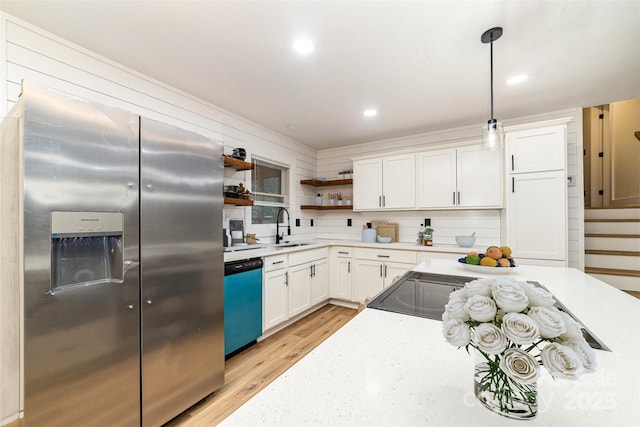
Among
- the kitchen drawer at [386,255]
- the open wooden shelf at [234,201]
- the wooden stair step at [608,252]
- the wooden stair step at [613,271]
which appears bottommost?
the wooden stair step at [613,271]

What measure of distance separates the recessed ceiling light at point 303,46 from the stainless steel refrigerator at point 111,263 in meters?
0.93

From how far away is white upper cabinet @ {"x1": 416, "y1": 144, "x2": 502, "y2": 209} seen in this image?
310 cm

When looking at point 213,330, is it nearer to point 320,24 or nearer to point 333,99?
point 320,24

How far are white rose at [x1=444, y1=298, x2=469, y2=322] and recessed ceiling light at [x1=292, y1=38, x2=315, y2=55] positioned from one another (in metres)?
1.90

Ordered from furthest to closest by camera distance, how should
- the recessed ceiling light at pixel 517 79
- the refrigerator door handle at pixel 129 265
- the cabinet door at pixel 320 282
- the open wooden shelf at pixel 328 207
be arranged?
the open wooden shelf at pixel 328 207
the cabinet door at pixel 320 282
the recessed ceiling light at pixel 517 79
the refrigerator door handle at pixel 129 265

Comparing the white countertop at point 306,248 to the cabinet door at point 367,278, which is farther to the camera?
the cabinet door at point 367,278

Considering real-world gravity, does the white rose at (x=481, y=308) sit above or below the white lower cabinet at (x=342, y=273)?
above

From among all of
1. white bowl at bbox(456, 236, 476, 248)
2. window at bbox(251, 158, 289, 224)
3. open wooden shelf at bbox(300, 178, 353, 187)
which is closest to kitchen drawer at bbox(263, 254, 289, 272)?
window at bbox(251, 158, 289, 224)

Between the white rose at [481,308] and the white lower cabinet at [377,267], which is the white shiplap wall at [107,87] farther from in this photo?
the white rose at [481,308]

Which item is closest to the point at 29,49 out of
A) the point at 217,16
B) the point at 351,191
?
the point at 217,16

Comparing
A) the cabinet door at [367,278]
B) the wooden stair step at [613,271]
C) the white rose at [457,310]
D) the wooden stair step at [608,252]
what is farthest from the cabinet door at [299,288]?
the wooden stair step at [608,252]

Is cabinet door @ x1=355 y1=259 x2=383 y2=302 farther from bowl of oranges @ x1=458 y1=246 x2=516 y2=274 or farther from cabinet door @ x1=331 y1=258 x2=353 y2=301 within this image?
bowl of oranges @ x1=458 y1=246 x2=516 y2=274

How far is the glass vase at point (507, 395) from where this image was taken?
0.52 meters

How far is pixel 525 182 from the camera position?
283 cm
